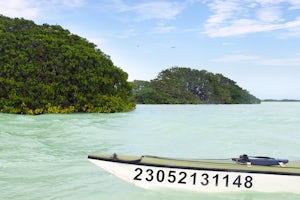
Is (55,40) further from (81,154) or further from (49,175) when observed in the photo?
(49,175)

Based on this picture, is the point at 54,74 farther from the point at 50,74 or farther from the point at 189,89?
the point at 189,89

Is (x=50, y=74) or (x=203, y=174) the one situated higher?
(x=50, y=74)

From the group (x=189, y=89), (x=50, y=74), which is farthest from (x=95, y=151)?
(x=189, y=89)

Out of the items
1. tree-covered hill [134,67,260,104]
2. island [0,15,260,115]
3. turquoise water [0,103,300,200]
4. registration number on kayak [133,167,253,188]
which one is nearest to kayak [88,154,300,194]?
registration number on kayak [133,167,253,188]

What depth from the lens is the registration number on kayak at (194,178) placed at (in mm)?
5418

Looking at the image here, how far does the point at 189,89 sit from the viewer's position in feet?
317

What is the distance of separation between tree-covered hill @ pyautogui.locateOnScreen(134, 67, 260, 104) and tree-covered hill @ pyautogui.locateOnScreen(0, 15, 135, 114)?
46309 millimetres

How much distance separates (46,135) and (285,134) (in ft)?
38.7

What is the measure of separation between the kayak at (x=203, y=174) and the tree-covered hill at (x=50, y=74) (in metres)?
27.1

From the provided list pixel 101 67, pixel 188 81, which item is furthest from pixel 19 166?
pixel 188 81

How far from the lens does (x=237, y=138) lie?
1598 centimetres

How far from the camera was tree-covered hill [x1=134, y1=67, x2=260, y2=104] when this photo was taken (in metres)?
83.2

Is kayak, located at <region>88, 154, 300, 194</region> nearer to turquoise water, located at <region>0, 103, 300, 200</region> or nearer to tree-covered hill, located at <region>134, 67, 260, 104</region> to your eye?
turquoise water, located at <region>0, 103, 300, 200</region>

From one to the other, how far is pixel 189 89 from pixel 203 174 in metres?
91.9
